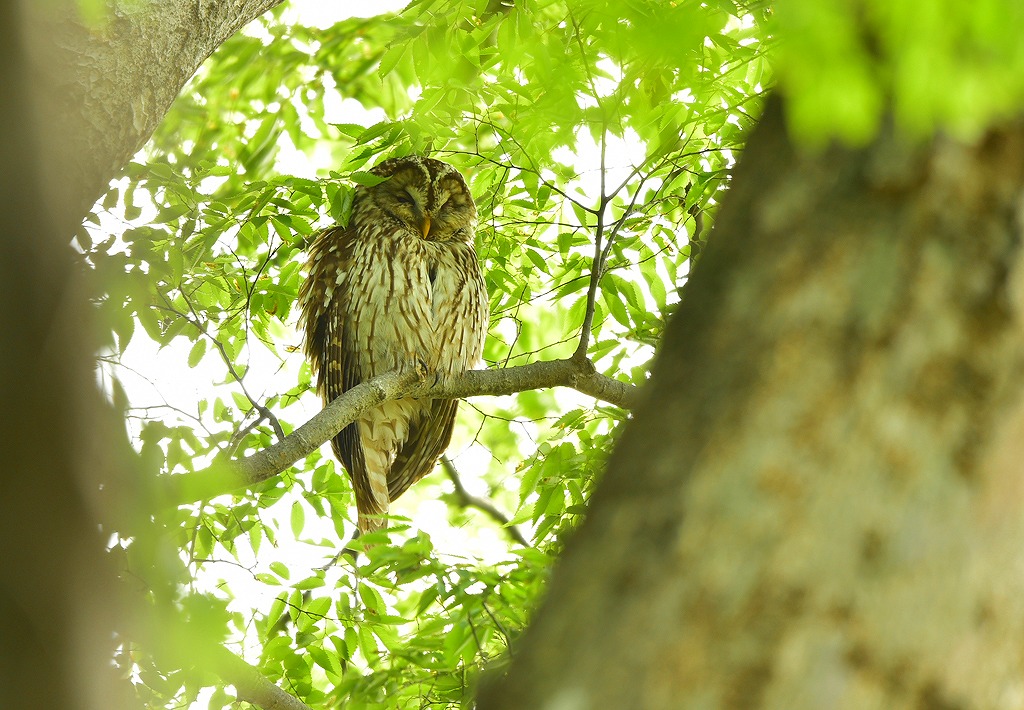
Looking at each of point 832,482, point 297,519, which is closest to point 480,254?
point 297,519

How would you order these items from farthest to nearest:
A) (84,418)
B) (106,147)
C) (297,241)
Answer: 1. (297,241)
2. (106,147)
3. (84,418)

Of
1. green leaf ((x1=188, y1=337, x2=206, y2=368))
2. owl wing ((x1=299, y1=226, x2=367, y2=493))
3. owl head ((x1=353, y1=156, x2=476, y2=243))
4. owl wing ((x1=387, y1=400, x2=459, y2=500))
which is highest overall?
owl head ((x1=353, y1=156, x2=476, y2=243))

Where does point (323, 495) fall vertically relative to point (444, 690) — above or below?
above

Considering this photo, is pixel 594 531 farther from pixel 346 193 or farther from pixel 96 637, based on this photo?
pixel 346 193

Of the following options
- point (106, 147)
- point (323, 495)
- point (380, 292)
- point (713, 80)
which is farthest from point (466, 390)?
point (106, 147)

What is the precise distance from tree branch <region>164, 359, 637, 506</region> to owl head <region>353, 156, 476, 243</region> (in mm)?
1481

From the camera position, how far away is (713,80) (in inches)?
138

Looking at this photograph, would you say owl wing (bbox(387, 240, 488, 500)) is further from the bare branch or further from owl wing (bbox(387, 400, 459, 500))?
the bare branch

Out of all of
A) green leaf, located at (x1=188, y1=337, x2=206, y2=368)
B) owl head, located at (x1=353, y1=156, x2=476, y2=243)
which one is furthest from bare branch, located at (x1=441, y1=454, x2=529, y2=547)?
green leaf, located at (x1=188, y1=337, x2=206, y2=368)

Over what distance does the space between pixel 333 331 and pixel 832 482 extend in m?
4.45

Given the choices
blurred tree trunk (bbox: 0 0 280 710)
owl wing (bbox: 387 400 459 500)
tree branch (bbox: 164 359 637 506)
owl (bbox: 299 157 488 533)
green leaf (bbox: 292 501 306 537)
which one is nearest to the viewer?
blurred tree trunk (bbox: 0 0 280 710)

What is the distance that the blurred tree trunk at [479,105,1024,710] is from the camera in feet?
2.85

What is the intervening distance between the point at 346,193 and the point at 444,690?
1950mm

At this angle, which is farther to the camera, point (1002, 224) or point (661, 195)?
point (661, 195)
